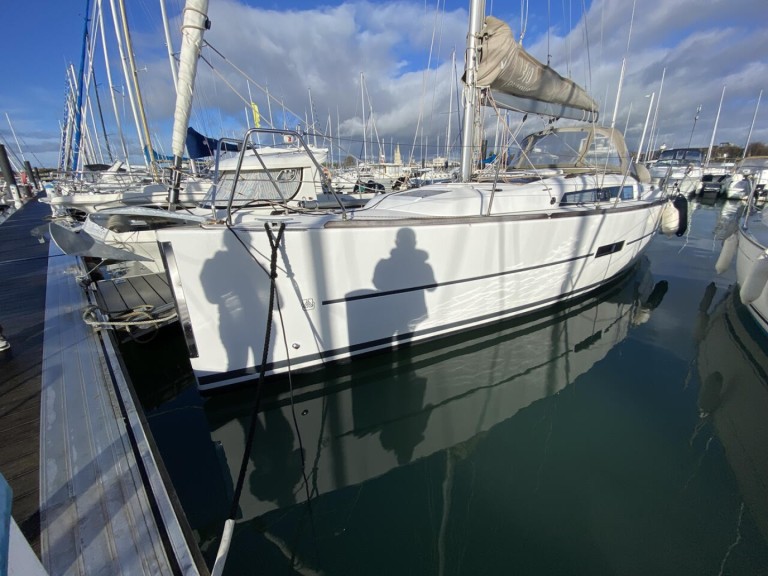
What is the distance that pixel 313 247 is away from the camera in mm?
3332

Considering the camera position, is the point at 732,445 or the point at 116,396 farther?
the point at 732,445

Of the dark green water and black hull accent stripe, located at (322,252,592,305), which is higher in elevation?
black hull accent stripe, located at (322,252,592,305)

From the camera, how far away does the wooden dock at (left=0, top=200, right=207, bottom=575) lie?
1605 mm

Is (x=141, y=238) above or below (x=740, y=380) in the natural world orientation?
above

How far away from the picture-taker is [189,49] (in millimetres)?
3051

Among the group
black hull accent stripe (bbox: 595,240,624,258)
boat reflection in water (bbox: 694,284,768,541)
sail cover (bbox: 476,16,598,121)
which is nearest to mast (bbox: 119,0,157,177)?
sail cover (bbox: 476,16,598,121)

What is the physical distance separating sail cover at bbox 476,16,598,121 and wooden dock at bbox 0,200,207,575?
542 cm

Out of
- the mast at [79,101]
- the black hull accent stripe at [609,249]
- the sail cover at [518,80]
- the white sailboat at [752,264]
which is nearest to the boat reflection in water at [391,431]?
the black hull accent stripe at [609,249]

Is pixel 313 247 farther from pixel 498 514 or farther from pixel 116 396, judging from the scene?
pixel 498 514

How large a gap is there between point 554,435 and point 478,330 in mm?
1900

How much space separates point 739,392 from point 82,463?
5.79m

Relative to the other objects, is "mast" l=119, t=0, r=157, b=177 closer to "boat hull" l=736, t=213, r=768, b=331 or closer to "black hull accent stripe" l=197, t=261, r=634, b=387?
"black hull accent stripe" l=197, t=261, r=634, b=387

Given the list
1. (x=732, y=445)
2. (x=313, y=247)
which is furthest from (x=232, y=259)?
(x=732, y=445)

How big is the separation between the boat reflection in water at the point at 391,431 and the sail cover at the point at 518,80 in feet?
11.1
